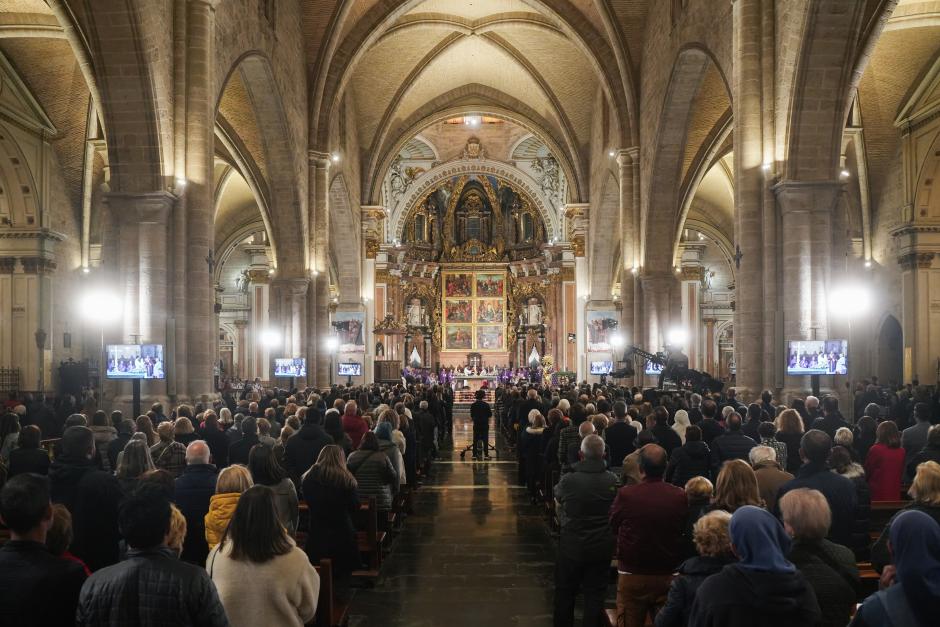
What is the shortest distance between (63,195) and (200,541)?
1869cm

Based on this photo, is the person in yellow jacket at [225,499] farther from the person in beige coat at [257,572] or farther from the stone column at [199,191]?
the stone column at [199,191]

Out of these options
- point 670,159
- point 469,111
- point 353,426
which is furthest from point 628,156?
point 353,426

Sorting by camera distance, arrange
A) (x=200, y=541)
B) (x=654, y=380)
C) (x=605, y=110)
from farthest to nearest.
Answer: (x=605, y=110) → (x=654, y=380) → (x=200, y=541)

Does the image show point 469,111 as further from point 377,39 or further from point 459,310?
point 459,310

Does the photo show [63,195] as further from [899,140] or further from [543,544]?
[899,140]

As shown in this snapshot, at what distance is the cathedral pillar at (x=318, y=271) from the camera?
23891 mm

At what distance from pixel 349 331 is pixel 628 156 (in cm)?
1017

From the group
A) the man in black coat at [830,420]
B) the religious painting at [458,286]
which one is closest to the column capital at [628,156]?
the man in black coat at [830,420]

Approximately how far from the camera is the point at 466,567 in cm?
809

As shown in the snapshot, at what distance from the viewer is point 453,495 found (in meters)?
12.4

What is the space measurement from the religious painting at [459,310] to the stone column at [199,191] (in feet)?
104

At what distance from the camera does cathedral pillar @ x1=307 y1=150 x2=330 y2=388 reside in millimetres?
23891

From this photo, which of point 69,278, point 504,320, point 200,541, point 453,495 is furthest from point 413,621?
point 504,320

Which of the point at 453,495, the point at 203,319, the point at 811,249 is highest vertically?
the point at 811,249
